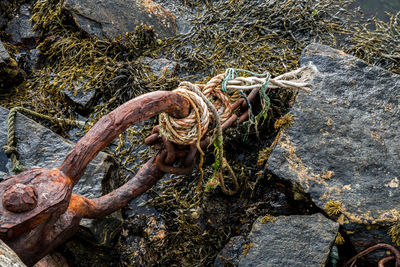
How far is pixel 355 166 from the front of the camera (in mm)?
2172

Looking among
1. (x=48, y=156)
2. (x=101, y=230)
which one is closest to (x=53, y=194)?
(x=101, y=230)

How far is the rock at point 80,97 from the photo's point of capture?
9.98 ft

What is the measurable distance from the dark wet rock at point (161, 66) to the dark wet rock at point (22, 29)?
3.74 ft

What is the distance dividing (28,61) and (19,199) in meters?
2.35

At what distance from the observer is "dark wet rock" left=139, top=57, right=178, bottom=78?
123 inches

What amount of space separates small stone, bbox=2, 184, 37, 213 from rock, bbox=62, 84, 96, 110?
169 cm

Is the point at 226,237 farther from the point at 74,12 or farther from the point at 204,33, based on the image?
the point at 74,12

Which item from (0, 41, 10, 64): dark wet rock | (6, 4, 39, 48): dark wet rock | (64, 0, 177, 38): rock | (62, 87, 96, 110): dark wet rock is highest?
(64, 0, 177, 38): rock

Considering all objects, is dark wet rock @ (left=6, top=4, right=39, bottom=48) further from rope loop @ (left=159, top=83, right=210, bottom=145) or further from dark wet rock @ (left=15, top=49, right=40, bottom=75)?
rope loop @ (left=159, top=83, right=210, bottom=145)

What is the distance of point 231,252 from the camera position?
2174 millimetres

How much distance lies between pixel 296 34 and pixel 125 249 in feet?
7.60

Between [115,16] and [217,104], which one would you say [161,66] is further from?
[217,104]

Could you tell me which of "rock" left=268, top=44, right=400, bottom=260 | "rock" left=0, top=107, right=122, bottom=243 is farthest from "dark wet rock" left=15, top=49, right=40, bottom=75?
"rock" left=268, top=44, right=400, bottom=260

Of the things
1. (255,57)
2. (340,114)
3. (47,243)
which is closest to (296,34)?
(255,57)
